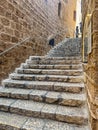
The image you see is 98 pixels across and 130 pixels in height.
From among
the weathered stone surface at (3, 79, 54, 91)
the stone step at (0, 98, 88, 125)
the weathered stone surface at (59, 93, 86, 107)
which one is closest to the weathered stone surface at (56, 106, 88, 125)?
Answer: the stone step at (0, 98, 88, 125)

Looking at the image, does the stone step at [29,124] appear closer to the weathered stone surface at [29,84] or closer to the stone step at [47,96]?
the stone step at [47,96]

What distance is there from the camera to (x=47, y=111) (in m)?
2.39

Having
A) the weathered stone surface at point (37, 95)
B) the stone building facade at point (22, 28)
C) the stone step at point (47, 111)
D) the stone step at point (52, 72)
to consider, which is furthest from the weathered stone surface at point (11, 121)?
the stone building facade at point (22, 28)

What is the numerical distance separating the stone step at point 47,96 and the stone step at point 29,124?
406 millimetres

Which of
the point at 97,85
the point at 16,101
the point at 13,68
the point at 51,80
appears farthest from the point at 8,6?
the point at 97,85

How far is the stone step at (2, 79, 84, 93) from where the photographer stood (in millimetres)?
2882

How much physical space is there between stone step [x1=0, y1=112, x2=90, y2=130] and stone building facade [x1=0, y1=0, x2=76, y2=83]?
1702 mm

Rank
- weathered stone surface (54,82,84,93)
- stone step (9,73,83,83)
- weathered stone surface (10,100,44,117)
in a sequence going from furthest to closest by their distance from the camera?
stone step (9,73,83,83)
weathered stone surface (54,82,84,93)
weathered stone surface (10,100,44,117)

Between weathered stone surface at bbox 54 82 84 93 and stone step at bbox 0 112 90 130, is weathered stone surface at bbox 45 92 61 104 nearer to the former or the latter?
weathered stone surface at bbox 54 82 84 93

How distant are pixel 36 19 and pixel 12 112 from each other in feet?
13.6

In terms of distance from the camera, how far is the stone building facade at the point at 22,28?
3949 millimetres

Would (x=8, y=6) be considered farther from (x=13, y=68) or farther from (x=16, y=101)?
(x=16, y=101)

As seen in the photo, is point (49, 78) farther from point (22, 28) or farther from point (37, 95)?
point (22, 28)

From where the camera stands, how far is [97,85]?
1635mm
